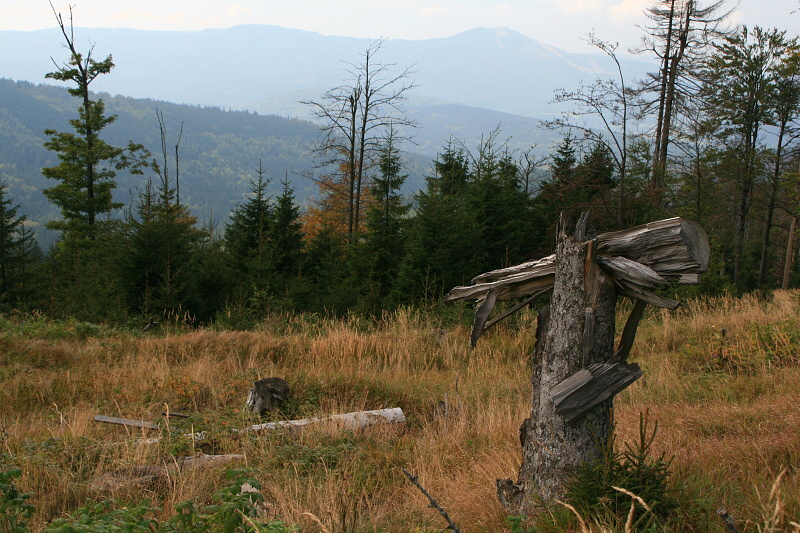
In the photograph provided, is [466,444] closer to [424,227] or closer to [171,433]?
[171,433]

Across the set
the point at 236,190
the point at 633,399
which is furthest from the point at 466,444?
the point at 236,190

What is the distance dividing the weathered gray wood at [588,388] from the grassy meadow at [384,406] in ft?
1.73

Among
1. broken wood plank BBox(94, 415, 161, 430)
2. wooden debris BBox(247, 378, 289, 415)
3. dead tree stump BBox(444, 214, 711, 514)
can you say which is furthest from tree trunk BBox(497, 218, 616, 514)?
broken wood plank BBox(94, 415, 161, 430)

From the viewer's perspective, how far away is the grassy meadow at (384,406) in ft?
10.2

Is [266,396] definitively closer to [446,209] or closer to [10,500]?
[10,500]

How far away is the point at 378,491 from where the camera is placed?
12.3 ft

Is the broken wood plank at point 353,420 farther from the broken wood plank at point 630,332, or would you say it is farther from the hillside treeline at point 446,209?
the hillside treeline at point 446,209

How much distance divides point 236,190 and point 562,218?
19561 cm

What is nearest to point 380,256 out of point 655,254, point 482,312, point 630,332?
point 482,312

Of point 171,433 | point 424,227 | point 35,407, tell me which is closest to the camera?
point 171,433

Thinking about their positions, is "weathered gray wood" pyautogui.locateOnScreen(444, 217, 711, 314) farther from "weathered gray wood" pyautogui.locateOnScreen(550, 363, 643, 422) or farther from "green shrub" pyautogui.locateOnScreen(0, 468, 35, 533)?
"green shrub" pyautogui.locateOnScreen(0, 468, 35, 533)

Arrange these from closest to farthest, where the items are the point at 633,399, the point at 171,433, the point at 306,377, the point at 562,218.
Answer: the point at 562,218, the point at 171,433, the point at 633,399, the point at 306,377

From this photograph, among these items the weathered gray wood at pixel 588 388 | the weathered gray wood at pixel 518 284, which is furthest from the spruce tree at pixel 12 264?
the weathered gray wood at pixel 588 388

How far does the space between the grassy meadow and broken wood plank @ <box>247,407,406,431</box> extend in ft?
0.44
